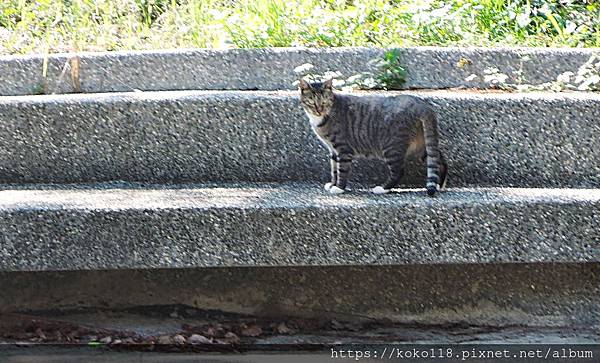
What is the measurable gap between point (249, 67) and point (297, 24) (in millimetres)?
498

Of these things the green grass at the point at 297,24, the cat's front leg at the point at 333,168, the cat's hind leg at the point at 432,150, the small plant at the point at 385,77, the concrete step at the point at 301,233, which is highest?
the green grass at the point at 297,24

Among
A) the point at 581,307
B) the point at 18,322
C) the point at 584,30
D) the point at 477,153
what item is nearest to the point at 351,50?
the point at 477,153

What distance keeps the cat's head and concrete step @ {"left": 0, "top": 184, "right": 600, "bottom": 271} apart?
1.48ft

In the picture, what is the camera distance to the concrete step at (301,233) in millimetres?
3150

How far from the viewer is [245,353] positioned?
10.3 ft

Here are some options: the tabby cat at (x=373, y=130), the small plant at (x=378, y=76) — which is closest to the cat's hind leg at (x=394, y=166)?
the tabby cat at (x=373, y=130)

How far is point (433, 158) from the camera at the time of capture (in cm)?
338

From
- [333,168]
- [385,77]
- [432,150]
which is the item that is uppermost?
[385,77]

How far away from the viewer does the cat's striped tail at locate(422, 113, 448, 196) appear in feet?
11.0

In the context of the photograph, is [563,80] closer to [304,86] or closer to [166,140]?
[304,86]

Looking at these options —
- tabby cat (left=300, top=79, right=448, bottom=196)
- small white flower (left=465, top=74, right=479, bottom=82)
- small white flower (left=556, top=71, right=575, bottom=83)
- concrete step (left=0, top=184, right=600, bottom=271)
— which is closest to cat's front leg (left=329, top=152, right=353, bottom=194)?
tabby cat (left=300, top=79, right=448, bottom=196)

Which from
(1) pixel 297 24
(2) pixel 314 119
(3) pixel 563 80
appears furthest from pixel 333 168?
(1) pixel 297 24

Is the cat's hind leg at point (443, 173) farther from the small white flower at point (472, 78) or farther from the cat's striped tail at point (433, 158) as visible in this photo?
the small white flower at point (472, 78)

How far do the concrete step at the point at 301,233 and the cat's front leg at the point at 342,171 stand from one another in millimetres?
259
